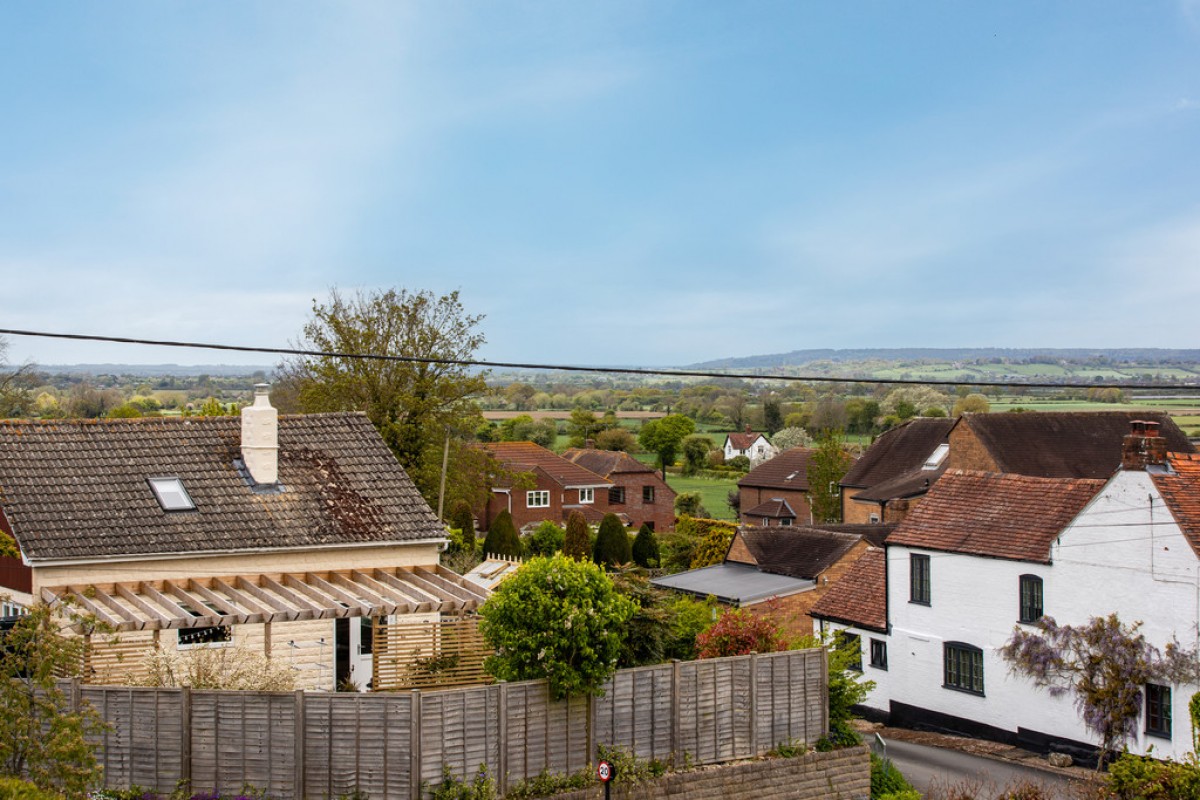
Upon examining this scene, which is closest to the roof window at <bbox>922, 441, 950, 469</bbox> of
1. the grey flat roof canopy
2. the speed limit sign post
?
the grey flat roof canopy

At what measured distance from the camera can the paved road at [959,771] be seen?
2372 cm

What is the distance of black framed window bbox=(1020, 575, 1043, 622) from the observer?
29344mm

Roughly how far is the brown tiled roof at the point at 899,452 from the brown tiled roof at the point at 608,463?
17919 millimetres

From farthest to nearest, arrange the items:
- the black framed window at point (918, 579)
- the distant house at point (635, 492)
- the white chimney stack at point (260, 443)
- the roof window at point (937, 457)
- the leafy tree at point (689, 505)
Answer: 1. the leafy tree at point (689, 505)
2. the distant house at point (635, 492)
3. the roof window at point (937, 457)
4. the black framed window at point (918, 579)
5. the white chimney stack at point (260, 443)

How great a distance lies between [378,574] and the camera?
80.7 ft

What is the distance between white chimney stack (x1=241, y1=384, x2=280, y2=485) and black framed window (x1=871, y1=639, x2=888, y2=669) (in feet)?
59.3

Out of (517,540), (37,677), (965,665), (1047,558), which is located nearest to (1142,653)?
(1047,558)

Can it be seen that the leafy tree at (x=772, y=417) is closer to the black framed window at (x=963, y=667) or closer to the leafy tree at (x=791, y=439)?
the leafy tree at (x=791, y=439)

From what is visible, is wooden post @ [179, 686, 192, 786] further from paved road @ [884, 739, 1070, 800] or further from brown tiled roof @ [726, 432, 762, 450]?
brown tiled roof @ [726, 432, 762, 450]

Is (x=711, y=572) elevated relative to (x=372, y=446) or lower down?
lower down

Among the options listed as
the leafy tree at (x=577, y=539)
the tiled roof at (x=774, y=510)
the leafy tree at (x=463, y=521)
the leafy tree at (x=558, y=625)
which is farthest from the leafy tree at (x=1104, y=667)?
the tiled roof at (x=774, y=510)

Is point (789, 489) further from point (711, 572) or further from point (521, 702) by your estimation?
point (521, 702)

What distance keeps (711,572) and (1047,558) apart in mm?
15618

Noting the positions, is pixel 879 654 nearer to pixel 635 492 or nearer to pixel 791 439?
pixel 635 492
